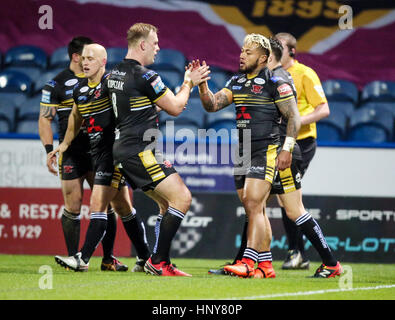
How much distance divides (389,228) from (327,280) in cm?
307

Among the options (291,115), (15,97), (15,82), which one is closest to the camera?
(291,115)

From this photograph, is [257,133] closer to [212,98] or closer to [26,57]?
[212,98]

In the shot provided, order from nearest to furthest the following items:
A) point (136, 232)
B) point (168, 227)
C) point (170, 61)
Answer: point (168, 227) < point (136, 232) < point (170, 61)

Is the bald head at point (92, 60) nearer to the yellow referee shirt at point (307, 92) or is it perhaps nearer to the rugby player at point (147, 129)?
the rugby player at point (147, 129)

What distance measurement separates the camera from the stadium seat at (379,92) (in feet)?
38.1

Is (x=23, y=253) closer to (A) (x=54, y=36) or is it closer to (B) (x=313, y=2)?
(A) (x=54, y=36)

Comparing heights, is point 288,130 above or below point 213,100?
below

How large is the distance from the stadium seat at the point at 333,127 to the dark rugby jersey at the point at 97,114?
502cm

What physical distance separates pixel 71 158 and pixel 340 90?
578cm

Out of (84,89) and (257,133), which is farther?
(84,89)

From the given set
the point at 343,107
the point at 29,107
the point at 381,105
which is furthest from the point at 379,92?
the point at 29,107

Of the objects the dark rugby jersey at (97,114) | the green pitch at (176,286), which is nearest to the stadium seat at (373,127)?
the green pitch at (176,286)

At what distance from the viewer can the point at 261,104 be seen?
21.3 feet
